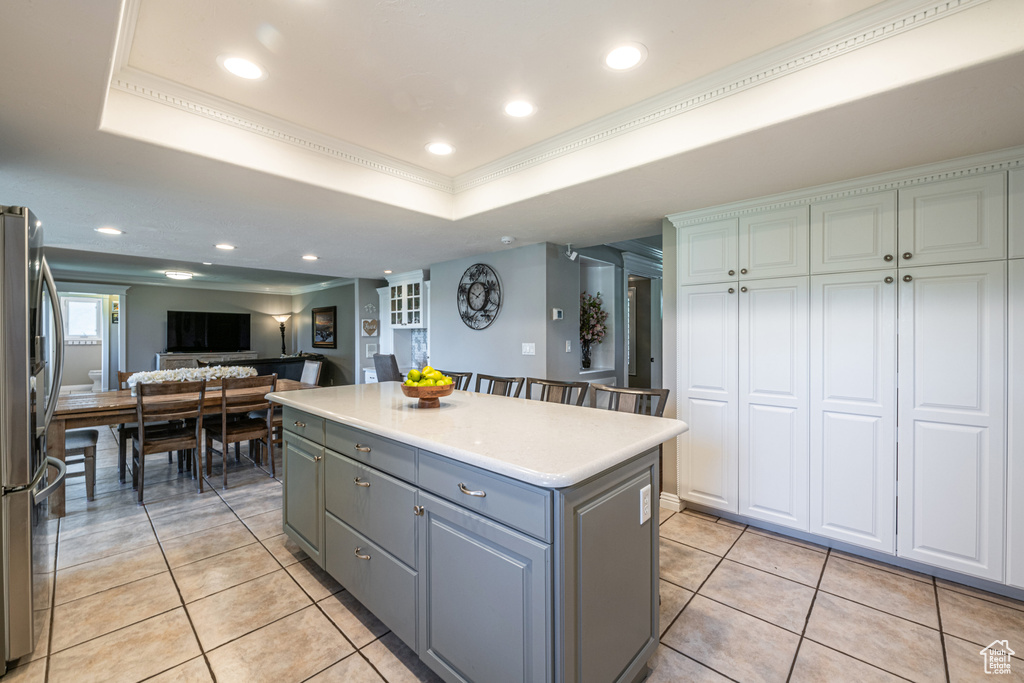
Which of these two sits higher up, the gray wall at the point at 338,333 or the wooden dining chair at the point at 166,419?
the gray wall at the point at 338,333

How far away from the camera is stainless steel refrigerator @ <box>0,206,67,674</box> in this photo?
5.10ft

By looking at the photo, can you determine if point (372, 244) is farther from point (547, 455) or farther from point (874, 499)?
point (874, 499)

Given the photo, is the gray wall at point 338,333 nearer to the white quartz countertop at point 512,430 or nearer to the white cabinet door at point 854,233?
the white quartz countertop at point 512,430

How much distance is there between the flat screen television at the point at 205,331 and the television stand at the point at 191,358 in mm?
132

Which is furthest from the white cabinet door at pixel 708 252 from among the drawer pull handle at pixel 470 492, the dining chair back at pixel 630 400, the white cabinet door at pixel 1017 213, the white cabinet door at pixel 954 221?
the drawer pull handle at pixel 470 492

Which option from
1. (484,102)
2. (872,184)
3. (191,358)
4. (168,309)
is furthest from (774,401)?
(168,309)

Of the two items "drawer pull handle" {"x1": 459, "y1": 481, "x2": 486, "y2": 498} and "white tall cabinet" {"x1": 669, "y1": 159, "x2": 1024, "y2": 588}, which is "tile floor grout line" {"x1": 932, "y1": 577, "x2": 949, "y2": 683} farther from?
"drawer pull handle" {"x1": 459, "y1": 481, "x2": 486, "y2": 498}

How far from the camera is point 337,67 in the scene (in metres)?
1.84

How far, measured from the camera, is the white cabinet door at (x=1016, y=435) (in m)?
2.05

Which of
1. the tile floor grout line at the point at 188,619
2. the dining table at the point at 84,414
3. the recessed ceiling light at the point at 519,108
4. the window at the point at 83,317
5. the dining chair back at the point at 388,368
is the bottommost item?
the tile floor grout line at the point at 188,619

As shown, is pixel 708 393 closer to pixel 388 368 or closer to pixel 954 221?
pixel 954 221

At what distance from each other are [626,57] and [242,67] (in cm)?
162

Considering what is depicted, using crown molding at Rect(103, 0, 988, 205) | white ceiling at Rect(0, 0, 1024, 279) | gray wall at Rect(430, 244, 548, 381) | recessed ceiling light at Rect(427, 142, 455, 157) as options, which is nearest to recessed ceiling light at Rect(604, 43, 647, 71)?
white ceiling at Rect(0, 0, 1024, 279)

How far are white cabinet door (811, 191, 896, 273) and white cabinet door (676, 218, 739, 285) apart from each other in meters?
0.46
